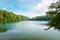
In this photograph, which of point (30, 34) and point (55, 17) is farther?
point (30, 34)

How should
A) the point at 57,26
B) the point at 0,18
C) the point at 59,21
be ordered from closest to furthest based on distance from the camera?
the point at 59,21, the point at 57,26, the point at 0,18

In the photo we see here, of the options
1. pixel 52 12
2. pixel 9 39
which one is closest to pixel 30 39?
pixel 9 39

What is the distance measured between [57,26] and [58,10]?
736 millimetres

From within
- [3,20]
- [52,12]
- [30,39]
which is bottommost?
[30,39]

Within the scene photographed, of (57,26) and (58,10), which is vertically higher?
(58,10)

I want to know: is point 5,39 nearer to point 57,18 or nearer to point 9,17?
point 57,18

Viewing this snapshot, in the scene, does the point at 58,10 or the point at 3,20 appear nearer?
the point at 58,10

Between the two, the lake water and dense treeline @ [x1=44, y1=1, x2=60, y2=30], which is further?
the lake water

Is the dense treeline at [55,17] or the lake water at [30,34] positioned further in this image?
the lake water at [30,34]

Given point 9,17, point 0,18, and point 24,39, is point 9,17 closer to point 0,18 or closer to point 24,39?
point 0,18

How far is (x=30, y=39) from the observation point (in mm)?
11219

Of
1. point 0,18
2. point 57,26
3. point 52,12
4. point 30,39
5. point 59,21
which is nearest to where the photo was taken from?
point 59,21

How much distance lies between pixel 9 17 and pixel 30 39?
34.9 m

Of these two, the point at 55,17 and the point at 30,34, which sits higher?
the point at 30,34
